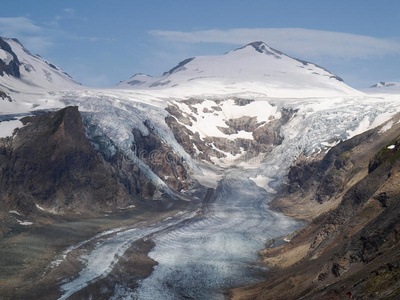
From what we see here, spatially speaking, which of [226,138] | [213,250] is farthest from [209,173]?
[213,250]

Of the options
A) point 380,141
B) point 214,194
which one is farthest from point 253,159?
point 380,141

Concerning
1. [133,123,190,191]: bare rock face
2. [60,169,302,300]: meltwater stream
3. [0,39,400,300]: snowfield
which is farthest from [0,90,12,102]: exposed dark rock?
[60,169,302,300]: meltwater stream

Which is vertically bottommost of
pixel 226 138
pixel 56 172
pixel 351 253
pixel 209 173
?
pixel 209 173

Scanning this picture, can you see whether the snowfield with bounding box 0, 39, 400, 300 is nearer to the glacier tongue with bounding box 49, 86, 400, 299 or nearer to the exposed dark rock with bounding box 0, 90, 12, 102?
the glacier tongue with bounding box 49, 86, 400, 299

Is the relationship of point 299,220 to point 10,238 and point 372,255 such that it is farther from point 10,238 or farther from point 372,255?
point 372,255

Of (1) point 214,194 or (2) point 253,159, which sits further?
(2) point 253,159

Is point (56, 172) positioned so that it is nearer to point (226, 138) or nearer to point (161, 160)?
point (161, 160)
